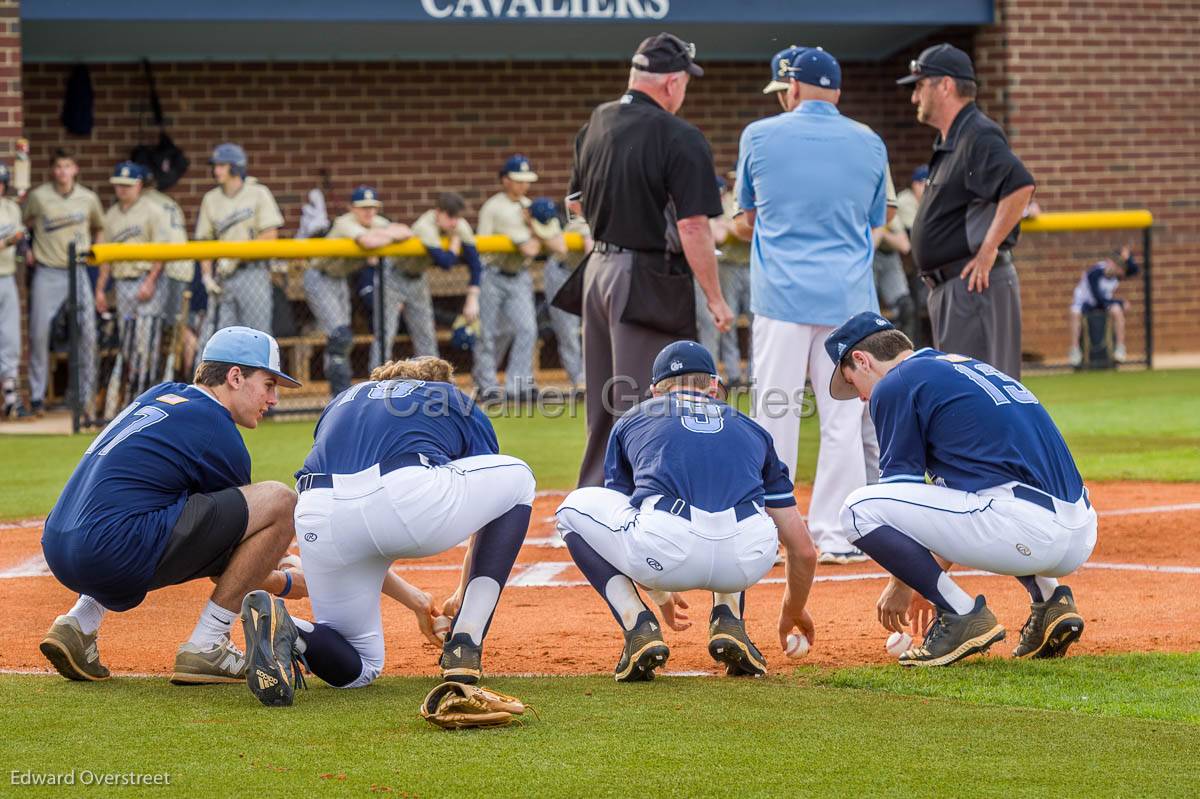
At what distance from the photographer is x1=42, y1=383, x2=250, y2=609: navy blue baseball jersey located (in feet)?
17.1

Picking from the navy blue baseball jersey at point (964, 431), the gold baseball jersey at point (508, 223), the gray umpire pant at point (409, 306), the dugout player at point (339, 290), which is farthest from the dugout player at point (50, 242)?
the navy blue baseball jersey at point (964, 431)

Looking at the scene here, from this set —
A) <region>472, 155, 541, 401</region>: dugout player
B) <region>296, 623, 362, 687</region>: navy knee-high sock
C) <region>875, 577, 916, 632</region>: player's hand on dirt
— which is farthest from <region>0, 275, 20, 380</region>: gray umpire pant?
<region>875, 577, 916, 632</region>: player's hand on dirt

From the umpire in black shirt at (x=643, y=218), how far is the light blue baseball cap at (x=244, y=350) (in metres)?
2.25

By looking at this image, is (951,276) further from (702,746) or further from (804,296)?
(702,746)

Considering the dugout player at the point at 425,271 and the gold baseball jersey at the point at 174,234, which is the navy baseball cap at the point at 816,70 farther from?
the gold baseball jersey at the point at 174,234

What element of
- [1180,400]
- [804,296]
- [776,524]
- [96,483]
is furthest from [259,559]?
[1180,400]

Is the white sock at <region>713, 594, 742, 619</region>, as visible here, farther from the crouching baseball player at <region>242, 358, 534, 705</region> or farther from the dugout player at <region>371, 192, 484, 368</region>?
the dugout player at <region>371, 192, 484, 368</region>

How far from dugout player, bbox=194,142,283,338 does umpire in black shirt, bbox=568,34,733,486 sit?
6.85 meters

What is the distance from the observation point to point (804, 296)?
24.4 feet

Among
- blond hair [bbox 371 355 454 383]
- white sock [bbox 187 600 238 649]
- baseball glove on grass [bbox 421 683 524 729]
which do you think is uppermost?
blond hair [bbox 371 355 454 383]

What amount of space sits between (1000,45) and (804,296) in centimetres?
1163

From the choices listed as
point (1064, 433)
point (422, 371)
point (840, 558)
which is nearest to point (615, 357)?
point (840, 558)

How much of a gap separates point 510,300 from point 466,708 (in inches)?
422

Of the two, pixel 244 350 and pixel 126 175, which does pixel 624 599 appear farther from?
pixel 126 175
